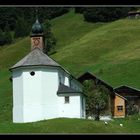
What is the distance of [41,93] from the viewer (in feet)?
146

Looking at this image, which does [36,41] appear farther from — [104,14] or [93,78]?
[104,14]

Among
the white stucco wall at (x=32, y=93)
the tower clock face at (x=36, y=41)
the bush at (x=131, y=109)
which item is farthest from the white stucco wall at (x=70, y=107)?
the bush at (x=131, y=109)

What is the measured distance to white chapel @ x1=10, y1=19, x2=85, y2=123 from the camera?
43.7 m

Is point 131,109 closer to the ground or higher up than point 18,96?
closer to the ground

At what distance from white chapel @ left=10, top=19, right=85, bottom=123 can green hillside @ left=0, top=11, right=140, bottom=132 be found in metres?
5.46

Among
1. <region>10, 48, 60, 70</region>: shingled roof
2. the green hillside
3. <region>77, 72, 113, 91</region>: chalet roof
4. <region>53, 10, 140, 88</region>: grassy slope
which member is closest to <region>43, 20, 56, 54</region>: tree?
the green hillside

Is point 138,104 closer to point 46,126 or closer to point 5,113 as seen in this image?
point 5,113

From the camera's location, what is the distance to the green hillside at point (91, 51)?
216ft

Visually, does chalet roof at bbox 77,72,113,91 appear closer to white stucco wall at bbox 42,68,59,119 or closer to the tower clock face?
the tower clock face

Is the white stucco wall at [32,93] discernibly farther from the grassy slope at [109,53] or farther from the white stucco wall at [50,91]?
the grassy slope at [109,53]

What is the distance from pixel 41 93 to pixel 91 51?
4212 centimetres

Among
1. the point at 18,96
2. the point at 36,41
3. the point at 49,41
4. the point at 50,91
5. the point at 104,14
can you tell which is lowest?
the point at 18,96

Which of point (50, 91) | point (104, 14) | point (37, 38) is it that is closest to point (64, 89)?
point (50, 91)
